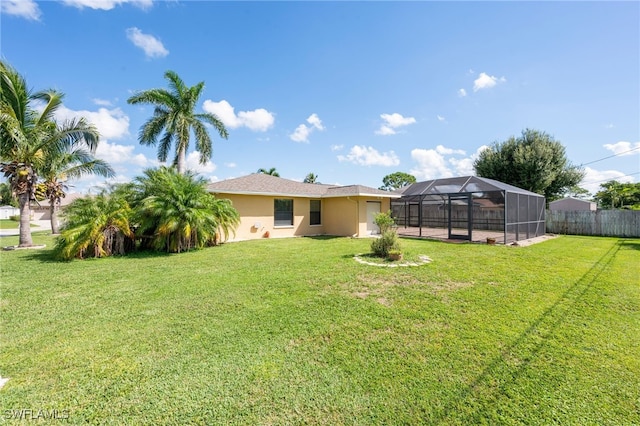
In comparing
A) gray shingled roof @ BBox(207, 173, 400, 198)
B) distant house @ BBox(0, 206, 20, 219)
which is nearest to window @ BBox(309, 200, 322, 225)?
gray shingled roof @ BBox(207, 173, 400, 198)

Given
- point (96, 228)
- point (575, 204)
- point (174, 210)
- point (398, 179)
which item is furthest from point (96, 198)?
point (398, 179)

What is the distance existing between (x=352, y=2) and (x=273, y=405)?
12206mm

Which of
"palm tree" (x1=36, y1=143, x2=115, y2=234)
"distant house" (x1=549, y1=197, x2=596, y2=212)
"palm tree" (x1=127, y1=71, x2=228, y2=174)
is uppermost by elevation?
"palm tree" (x1=127, y1=71, x2=228, y2=174)

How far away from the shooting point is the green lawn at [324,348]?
2.22 metres

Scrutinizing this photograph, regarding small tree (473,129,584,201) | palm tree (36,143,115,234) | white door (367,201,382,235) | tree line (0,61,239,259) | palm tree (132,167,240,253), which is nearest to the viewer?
tree line (0,61,239,259)

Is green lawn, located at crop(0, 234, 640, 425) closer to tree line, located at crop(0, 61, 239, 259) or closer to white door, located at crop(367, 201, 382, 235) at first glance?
tree line, located at crop(0, 61, 239, 259)

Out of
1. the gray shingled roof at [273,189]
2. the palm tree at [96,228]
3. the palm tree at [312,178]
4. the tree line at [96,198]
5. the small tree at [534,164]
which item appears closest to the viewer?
the palm tree at [96,228]

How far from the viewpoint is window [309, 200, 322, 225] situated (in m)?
15.6

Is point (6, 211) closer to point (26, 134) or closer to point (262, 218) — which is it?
point (26, 134)

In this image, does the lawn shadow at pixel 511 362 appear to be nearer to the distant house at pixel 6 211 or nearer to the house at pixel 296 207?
the house at pixel 296 207

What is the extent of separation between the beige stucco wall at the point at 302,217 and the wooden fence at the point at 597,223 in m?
11.1

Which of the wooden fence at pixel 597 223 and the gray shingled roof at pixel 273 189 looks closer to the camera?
the gray shingled roof at pixel 273 189

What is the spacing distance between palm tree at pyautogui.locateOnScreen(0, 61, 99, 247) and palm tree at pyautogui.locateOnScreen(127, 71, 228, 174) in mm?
3820

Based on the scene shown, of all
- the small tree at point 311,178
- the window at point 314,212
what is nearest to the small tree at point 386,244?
the window at point 314,212
